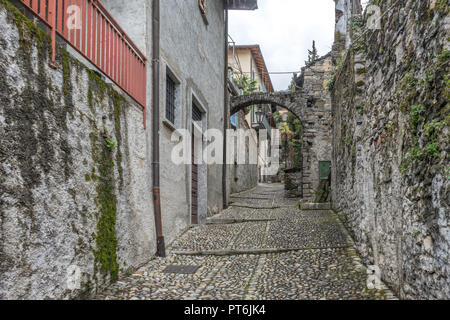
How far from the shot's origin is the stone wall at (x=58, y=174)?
254 centimetres

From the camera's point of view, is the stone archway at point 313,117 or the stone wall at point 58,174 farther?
the stone archway at point 313,117

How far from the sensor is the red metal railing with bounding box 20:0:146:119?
3.17m

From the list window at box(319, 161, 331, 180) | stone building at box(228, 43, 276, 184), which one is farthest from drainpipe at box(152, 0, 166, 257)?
stone building at box(228, 43, 276, 184)

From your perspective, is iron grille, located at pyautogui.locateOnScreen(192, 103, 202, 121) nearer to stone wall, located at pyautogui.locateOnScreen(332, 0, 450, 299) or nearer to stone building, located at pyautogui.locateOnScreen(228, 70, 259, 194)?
stone wall, located at pyautogui.locateOnScreen(332, 0, 450, 299)

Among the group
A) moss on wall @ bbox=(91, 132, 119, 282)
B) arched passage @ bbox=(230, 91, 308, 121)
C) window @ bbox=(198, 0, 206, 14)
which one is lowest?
moss on wall @ bbox=(91, 132, 119, 282)

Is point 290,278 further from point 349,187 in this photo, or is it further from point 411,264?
point 349,187

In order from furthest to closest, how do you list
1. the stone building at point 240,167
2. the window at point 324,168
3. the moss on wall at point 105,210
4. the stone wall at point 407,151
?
1. the stone building at point 240,167
2. the window at point 324,168
3. the moss on wall at point 105,210
4. the stone wall at point 407,151

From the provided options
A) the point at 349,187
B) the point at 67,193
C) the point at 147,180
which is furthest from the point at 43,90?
the point at 349,187

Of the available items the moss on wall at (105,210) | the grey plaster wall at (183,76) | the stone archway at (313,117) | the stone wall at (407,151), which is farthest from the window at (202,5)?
the stone archway at (313,117)

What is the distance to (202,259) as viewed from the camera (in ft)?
17.7

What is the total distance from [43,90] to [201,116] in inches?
238

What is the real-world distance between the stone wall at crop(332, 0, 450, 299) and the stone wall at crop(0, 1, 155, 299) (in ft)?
8.59

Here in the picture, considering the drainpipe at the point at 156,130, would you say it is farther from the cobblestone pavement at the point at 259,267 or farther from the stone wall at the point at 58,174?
the stone wall at the point at 58,174

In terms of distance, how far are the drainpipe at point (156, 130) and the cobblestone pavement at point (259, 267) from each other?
1.12ft
